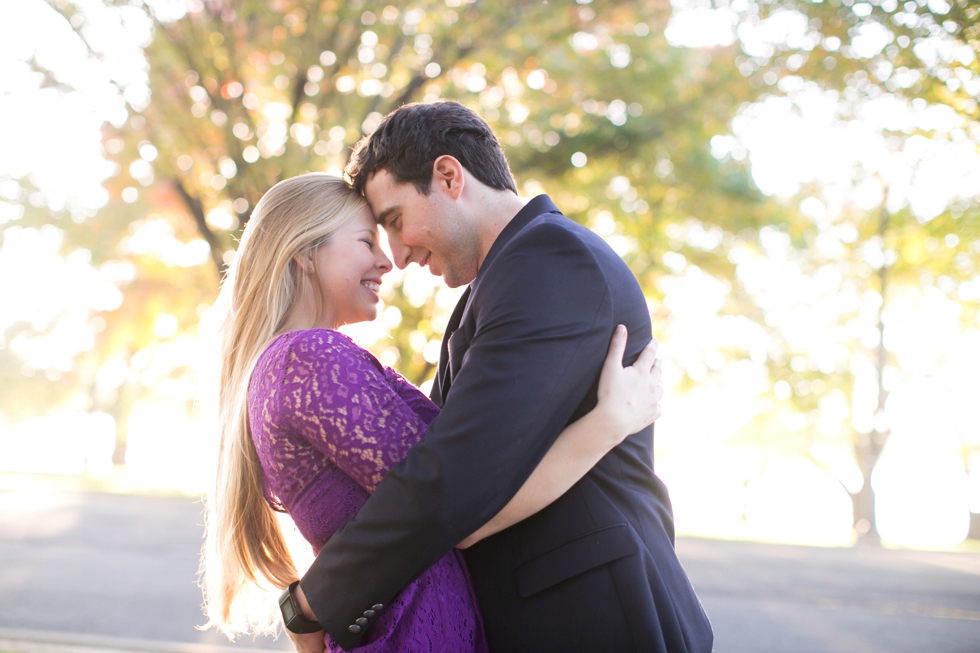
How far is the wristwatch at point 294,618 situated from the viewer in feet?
5.95

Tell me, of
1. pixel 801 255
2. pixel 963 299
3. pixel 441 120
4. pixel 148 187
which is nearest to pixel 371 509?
pixel 441 120

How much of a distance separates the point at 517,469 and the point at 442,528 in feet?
0.65

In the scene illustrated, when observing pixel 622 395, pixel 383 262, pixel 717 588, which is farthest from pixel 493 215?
pixel 717 588

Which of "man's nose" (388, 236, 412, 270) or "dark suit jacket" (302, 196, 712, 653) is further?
"man's nose" (388, 236, 412, 270)

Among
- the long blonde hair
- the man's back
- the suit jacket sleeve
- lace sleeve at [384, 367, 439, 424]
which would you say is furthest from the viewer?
the long blonde hair

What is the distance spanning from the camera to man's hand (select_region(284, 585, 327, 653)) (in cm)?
181

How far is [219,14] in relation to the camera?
22.0ft

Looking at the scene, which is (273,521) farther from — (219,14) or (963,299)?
(963,299)

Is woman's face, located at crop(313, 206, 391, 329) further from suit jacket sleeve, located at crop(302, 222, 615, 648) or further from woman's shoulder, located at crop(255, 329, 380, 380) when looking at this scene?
suit jacket sleeve, located at crop(302, 222, 615, 648)

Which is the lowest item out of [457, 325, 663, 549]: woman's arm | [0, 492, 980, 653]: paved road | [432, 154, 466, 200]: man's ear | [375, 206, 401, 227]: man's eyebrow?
[0, 492, 980, 653]: paved road

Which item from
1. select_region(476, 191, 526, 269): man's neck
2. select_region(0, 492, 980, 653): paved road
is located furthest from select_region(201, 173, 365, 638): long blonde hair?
select_region(0, 492, 980, 653): paved road

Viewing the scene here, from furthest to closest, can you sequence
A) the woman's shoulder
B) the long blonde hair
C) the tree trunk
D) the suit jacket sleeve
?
the tree trunk, the long blonde hair, the woman's shoulder, the suit jacket sleeve

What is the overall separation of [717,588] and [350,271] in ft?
29.3

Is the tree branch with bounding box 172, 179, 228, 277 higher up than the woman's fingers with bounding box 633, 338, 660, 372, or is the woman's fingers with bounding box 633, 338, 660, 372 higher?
the woman's fingers with bounding box 633, 338, 660, 372
